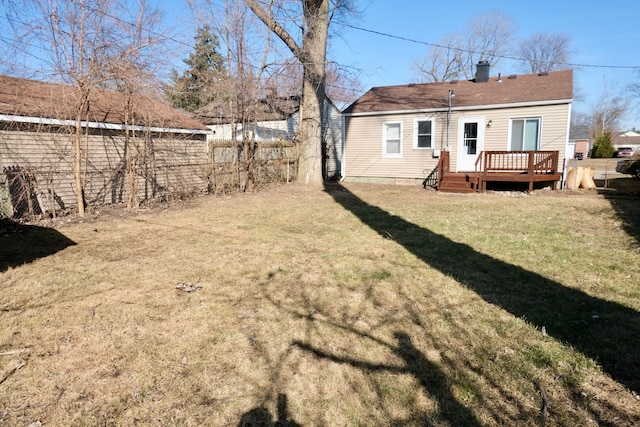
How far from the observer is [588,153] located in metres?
48.6

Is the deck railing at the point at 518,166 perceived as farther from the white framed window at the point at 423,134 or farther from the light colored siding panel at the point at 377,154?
the light colored siding panel at the point at 377,154

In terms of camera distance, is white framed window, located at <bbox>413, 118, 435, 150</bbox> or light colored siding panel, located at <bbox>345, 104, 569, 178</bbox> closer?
light colored siding panel, located at <bbox>345, 104, 569, 178</bbox>

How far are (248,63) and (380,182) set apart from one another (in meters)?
7.30

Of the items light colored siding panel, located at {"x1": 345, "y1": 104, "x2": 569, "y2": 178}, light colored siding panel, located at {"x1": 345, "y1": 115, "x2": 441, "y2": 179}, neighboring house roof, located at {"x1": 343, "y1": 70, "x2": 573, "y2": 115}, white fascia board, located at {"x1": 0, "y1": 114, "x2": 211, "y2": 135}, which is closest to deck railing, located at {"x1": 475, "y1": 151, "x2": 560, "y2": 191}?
light colored siding panel, located at {"x1": 345, "y1": 104, "x2": 569, "y2": 178}

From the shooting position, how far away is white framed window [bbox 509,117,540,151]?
42.9ft

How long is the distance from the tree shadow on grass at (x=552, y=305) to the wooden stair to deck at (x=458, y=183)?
7.15 metres

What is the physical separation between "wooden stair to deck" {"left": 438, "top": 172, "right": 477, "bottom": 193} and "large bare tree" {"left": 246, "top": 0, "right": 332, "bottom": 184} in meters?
4.63

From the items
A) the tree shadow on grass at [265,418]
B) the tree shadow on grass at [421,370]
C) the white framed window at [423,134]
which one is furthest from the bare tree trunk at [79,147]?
Answer: the white framed window at [423,134]

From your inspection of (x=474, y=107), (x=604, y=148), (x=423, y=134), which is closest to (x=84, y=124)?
(x=423, y=134)

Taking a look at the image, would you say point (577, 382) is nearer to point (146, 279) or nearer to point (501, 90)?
point (146, 279)

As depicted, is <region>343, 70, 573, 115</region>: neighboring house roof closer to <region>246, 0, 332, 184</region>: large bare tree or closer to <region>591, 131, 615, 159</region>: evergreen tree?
<region>246, 0, 332, 184</region>: large bare tree

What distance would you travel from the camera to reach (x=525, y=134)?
1327 cm

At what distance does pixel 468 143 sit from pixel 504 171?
205cm

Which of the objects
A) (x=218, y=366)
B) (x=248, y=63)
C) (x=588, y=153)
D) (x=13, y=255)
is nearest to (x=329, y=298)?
(x=218, y=366)
